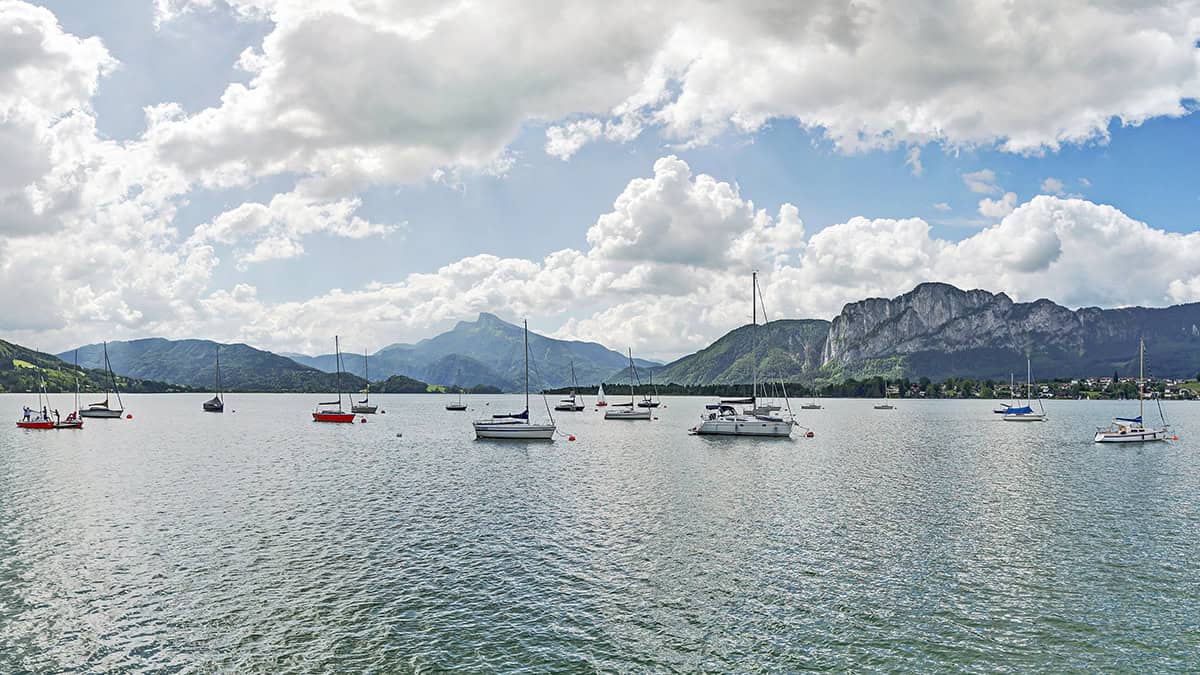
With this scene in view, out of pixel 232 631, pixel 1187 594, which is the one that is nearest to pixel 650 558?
pixel 232 631

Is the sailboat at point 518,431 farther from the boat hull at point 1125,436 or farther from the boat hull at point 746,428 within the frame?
the boat hull at point 1125,436

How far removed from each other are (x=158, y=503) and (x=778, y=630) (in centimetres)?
5705

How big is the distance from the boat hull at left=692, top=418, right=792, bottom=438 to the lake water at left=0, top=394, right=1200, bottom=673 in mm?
44762

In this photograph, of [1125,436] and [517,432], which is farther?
[517,432]

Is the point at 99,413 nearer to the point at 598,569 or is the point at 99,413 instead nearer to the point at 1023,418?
the point at 598,569

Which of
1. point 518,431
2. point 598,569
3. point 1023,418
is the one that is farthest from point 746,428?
point 1023,418

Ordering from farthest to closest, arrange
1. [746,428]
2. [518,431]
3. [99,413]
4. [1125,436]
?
[99,413], [746,428], [518,431], [1125,436]

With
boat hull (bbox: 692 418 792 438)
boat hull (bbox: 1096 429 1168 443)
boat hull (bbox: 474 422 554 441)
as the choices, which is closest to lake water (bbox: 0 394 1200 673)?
boat hull (bbox: 1096 429 1168 443)

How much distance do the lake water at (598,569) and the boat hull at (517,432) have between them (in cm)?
4071

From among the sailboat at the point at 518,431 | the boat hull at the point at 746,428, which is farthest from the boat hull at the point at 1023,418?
the sailboat at the point at 518,431

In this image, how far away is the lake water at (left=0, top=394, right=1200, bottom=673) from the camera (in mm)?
28391

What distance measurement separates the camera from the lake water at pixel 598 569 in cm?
2839

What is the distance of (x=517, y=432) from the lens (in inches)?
4946

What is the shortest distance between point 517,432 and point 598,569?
87174mm
